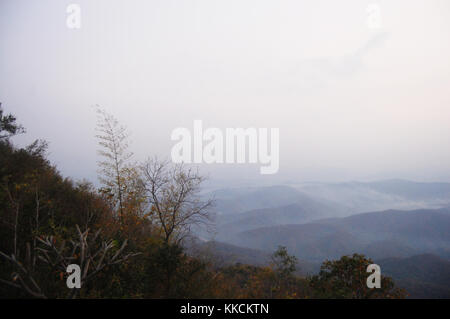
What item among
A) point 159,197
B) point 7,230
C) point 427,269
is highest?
point 159,197

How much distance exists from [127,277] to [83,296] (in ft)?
4.00

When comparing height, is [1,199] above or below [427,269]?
above

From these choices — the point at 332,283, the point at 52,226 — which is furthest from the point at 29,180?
the point at 332,283

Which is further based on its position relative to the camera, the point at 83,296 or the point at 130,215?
the point at 130,215

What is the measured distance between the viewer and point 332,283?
7820 mm

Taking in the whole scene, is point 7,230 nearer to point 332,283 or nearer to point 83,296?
point 83,296

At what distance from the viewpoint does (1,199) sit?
770 centimetres
